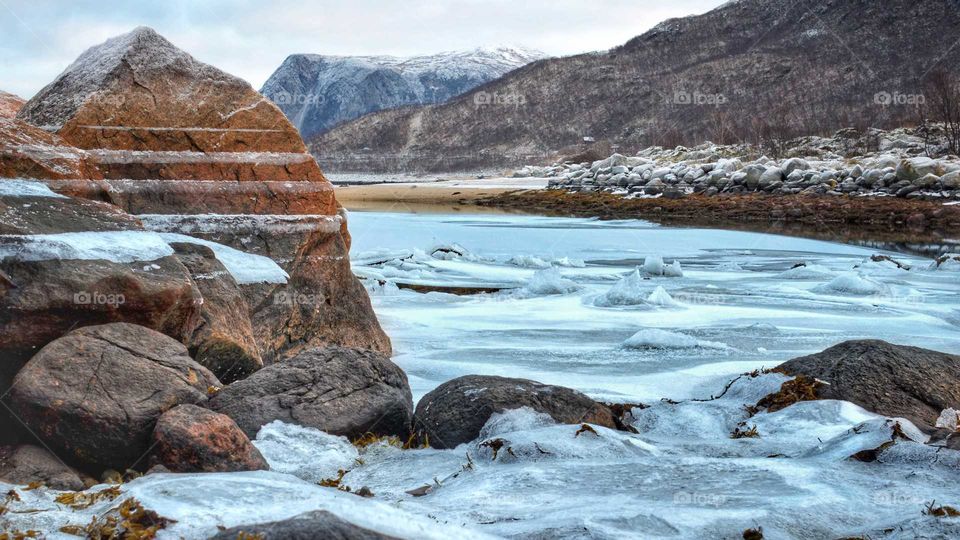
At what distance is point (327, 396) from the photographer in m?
4.04

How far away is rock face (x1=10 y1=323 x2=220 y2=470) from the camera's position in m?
3.27

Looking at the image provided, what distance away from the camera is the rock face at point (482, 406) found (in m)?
4.09

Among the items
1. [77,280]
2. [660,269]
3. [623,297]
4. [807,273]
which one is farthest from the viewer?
[660,269]

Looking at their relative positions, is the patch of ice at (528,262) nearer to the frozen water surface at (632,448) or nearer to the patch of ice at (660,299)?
the frozen water surface at (632,448)

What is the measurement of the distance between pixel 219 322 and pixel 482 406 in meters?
1.56

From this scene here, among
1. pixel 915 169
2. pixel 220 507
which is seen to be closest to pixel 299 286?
pixel 220 507

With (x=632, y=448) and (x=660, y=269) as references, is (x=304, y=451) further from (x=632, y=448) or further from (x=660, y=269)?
(x=660, y=269)

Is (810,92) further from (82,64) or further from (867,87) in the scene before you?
(82,64)

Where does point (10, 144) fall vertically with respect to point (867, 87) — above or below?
below

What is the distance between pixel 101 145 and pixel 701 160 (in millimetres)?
41125

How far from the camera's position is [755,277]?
1212 cm

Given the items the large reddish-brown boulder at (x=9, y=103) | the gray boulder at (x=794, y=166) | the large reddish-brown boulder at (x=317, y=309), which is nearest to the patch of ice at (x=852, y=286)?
the large reddish-brown boulder at (x=317, y=309)

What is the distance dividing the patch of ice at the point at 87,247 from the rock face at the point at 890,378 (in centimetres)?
354

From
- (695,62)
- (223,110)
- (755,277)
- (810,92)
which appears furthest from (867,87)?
(223,110)
